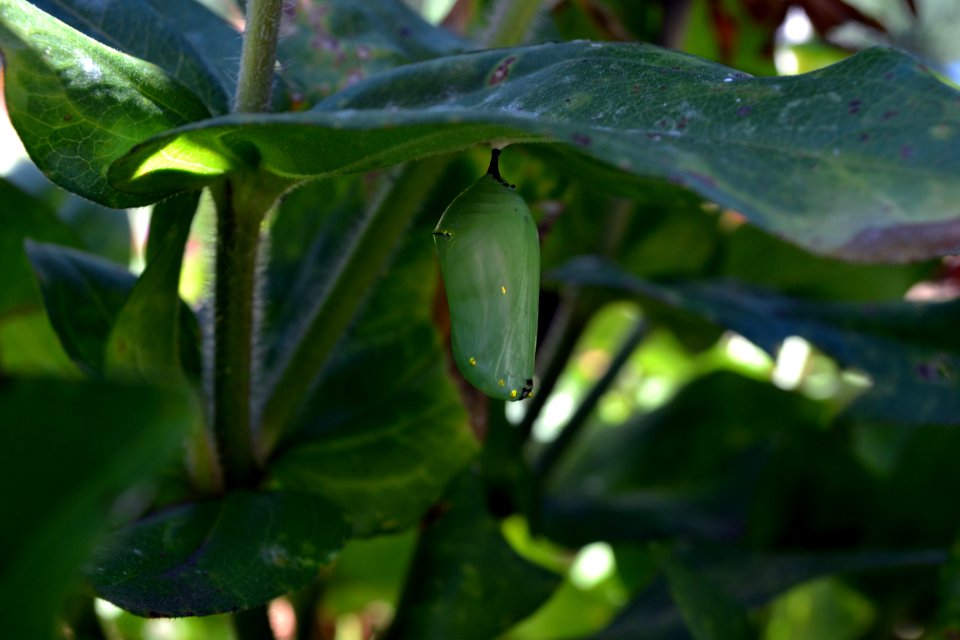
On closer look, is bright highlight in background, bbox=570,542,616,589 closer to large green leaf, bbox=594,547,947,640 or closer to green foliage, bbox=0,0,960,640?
green foliage, bbox=0,0,960,640

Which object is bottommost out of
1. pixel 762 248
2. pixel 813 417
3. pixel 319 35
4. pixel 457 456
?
pixel 813 417

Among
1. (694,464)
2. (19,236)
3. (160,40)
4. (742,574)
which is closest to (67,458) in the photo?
(160,40)

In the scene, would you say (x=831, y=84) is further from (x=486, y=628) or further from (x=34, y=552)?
(x=486, y=628)

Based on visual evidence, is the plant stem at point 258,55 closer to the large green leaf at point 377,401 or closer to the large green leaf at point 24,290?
the large green leaf at point 377,401

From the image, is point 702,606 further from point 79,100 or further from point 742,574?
point 79,100

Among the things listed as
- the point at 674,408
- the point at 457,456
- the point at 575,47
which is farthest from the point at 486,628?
the point at 674,408

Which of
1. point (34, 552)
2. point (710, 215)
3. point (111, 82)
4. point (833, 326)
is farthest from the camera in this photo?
point (710, 215)

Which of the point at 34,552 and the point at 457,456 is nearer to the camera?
the point at 34,552

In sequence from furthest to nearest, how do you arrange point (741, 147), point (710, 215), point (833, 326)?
point (710, 215), point (833, 326), point (741, 147)

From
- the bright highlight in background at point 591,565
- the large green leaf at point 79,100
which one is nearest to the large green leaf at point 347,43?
the large green leaf at point 79,100
